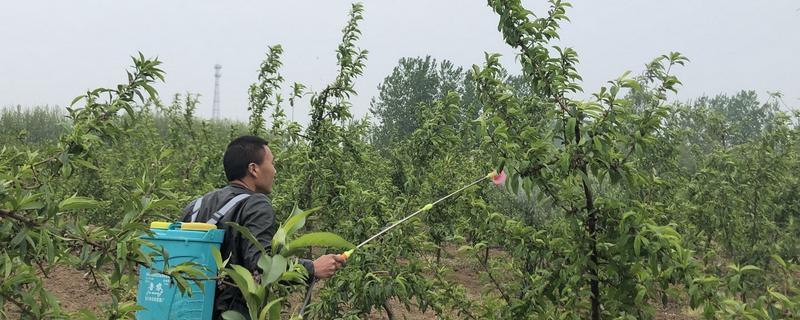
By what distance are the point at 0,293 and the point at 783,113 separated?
6.87 m

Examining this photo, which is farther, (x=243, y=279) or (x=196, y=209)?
(x=196, y=209)

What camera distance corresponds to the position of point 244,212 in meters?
2.76

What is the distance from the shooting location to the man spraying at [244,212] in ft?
8.45

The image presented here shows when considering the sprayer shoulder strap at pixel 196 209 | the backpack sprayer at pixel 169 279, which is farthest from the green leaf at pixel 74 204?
the sprayer shoulder strap at pixel 196 209

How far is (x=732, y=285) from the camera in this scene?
2.58 metres

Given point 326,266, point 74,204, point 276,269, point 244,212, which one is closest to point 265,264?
point 276,269

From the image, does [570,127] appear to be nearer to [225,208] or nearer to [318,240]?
[225,208]

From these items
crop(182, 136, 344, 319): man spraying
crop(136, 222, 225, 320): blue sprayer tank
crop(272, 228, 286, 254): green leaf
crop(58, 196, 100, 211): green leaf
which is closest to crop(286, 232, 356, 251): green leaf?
crop(272, 228, 286, 254): green leaf

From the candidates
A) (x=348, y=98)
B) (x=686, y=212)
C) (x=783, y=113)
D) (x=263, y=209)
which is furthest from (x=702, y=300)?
(x=783, y=113)

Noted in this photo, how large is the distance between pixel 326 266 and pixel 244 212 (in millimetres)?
460

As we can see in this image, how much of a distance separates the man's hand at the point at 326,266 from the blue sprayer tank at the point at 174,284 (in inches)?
14.6

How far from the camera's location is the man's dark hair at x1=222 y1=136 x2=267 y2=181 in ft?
10.3

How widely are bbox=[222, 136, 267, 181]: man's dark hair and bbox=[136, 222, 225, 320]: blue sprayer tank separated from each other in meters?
0.60

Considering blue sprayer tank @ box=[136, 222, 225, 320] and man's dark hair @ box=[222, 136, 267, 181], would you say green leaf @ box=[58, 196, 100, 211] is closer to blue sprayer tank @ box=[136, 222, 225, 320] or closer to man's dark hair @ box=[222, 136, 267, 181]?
blue sprayer tank @ box=[136, 222, 225, 320]
